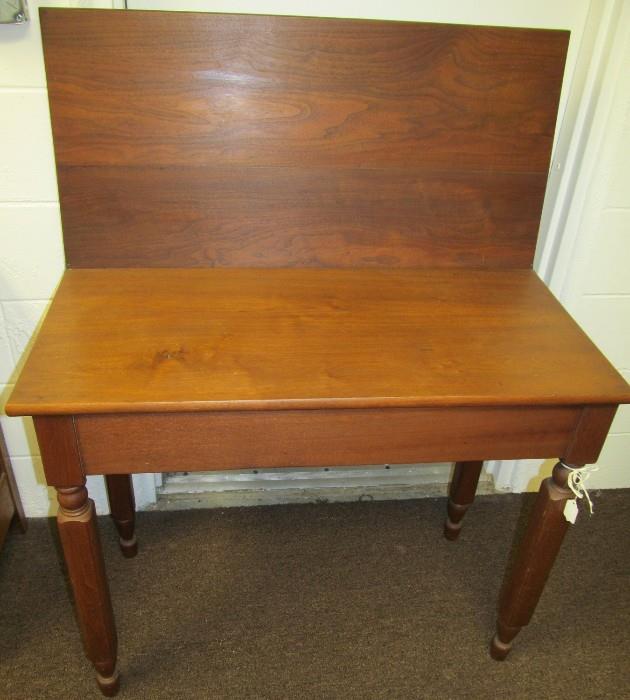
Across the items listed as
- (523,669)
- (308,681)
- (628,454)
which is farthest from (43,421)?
(628,454)

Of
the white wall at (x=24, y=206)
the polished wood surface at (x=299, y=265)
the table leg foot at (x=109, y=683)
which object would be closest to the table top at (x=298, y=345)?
the polished wood surface at (x=299, y=265)

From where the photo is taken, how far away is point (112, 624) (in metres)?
1.03

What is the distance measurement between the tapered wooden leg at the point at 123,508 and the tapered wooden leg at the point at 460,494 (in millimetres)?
773

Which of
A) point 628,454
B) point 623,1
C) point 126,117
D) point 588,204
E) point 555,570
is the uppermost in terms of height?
point 623,1

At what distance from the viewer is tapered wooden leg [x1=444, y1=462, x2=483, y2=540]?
55.8 inches

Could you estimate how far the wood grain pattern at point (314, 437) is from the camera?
2.64 ft

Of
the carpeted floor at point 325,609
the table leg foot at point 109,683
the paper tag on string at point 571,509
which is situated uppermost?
the paper tag on string at point 571,509

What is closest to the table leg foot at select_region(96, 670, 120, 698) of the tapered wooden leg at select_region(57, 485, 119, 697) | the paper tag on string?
the tapered wooden leg at select_region(57, 485, 119, 697)

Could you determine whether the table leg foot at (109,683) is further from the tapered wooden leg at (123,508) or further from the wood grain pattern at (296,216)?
the wood grain pattern at (296,216)

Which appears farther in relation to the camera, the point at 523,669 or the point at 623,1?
the point at 523,669

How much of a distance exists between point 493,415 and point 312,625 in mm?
705

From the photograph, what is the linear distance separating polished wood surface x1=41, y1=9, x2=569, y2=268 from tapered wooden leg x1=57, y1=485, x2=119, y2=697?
1.53 feet

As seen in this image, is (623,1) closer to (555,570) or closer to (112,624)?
(555,570)

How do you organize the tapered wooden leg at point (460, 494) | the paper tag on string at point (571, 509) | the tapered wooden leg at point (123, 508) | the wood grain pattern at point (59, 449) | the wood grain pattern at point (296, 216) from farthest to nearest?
1. the tapered wooden leg at point (460, 494)
2. the tapered wooden leg at point (123, 508)
3. the wood grain pattern at point (296, 216)
4. the paper tag on string at point (571, 509)
5. the wood grain pattern at point (59, 449)
